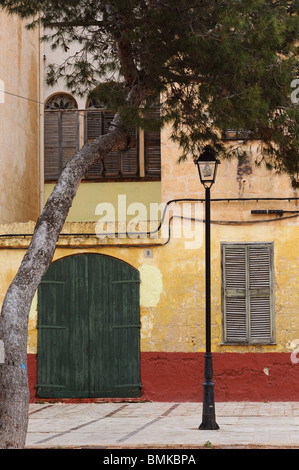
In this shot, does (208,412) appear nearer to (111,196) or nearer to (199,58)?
(199,58)

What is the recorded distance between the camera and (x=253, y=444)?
1119 cm

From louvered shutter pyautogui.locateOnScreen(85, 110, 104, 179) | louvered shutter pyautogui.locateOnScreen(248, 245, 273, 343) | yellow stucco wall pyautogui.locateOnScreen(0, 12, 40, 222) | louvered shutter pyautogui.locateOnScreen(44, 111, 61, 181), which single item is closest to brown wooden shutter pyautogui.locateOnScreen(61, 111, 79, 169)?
louvered shutter pyautogui.locateOnScreen(44, 111, 61, 181)

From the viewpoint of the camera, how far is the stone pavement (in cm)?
1151

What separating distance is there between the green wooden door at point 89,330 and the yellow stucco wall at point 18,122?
7.69 ft

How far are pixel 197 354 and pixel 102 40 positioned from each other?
6735 mm

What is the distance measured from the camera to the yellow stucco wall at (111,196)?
1920 centimetres

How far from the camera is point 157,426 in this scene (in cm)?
1348

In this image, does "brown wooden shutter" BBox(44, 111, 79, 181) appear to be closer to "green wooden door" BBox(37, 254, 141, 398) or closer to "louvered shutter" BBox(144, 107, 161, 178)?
"louvered shutter" BBox(144, 107, 161, 178)

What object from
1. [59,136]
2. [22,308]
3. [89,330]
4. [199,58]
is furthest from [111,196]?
[22,308]

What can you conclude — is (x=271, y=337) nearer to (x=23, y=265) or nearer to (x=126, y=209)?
(x=126, y=209)

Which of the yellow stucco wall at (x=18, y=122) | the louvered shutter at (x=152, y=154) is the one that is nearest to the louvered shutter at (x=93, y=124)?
the louvered shutter at (x=152, y=154)

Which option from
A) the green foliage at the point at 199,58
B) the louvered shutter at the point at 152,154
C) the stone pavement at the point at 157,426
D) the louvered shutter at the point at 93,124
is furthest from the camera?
the louvered shutter at the point at 93,124

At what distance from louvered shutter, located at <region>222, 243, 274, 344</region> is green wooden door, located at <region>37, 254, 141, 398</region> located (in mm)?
1826

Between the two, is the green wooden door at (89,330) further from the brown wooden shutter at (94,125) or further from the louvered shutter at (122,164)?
the brown wooden shutter at (94,125)
